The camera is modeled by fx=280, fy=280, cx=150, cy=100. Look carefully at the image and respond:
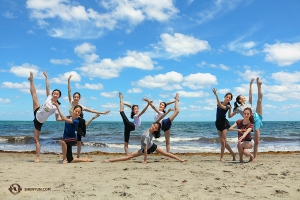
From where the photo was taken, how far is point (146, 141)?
7270 millimetres

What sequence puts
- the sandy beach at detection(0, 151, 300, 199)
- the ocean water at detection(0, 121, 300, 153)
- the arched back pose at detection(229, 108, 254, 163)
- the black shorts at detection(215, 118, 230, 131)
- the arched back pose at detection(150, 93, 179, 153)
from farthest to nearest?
the ocean water at detection(0, 121, 300, 153) → the arched back pose at detection(150, 93, 179, 153) → the black shorts at detection(215, 118, 230, 131) → the arched back pose at detection(229, 108, 254, 163) → the sandy beach at detection(0, 151, 300, 199)

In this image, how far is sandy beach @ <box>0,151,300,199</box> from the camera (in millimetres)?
4319

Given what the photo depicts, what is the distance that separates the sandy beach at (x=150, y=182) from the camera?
14.2ft

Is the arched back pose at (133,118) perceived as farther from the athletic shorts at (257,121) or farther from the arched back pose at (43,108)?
the athletic shorts at (257,121)

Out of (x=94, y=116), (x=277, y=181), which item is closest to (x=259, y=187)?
(x=277, y=181)

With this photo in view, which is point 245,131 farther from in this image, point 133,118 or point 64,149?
point 64,149

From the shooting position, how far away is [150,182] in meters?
5.00

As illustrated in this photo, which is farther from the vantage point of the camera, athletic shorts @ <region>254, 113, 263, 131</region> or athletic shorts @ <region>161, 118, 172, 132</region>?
athletic shorts @ <region>161, 118, 172, 132</region>

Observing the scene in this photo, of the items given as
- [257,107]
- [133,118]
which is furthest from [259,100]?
[133,118]

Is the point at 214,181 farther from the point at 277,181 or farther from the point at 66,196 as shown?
the point at 66,196

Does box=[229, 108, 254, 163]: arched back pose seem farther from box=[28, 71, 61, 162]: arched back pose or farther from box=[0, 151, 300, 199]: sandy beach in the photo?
box=[28, 71, 61, 162]: arched back pose

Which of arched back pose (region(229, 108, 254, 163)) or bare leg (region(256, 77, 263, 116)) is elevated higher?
bare leg (region(256, 77, 263, 116))

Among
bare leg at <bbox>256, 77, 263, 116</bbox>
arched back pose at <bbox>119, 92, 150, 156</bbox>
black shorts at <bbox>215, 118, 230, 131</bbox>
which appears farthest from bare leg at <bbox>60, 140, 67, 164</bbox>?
bare leg at <bbox>256, 77, 263, 116</bbox>

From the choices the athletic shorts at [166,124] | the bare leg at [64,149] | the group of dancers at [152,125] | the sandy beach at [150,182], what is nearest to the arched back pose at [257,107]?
the group of dancers at [152,125]
